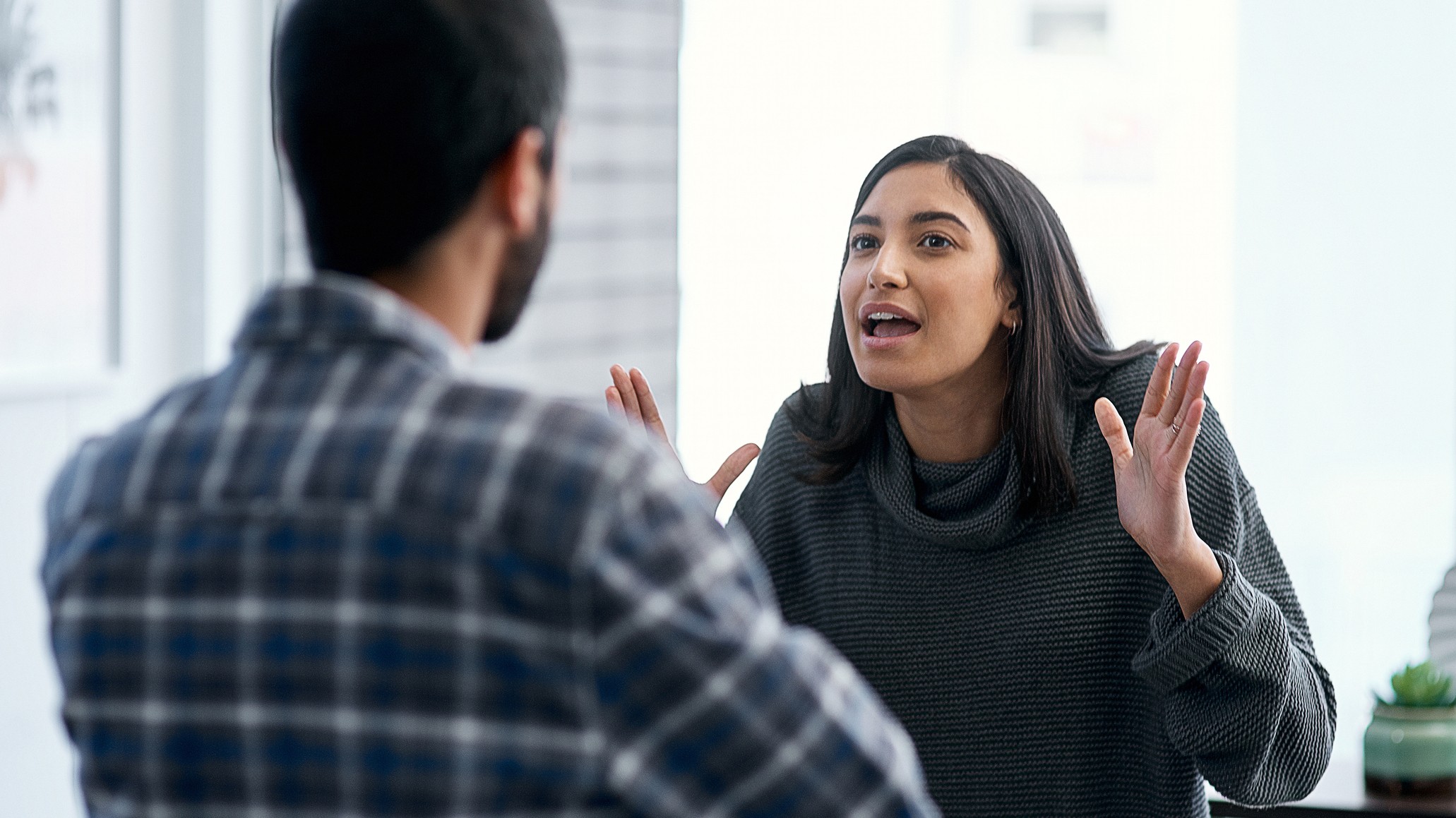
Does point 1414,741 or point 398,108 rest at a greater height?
point 398,108

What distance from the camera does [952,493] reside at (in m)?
1.80

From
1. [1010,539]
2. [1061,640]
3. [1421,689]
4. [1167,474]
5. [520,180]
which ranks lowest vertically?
[1421,689]

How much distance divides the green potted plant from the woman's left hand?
2.55 ft

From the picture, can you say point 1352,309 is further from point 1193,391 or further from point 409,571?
point 409,571

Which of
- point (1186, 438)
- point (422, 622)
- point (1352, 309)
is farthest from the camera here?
point (1352, 309)

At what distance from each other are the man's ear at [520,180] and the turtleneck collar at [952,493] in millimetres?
1070

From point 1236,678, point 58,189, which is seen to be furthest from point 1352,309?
point 58,189

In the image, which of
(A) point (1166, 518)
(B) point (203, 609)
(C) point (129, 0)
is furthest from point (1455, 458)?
(B) point (203, 609)

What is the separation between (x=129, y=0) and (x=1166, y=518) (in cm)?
175

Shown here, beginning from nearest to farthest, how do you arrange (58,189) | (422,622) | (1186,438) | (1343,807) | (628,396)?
(422,622)
(1186,438)
(628,396)
(1343,807)
(58,189)

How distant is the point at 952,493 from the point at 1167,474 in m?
0.40

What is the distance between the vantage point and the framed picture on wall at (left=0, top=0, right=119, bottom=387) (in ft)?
6.74

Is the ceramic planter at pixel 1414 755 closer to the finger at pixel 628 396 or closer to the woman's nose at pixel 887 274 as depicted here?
the woman's nose at pixel 887 274

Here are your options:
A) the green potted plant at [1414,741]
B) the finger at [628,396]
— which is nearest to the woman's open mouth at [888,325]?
the finger at [628,396]
